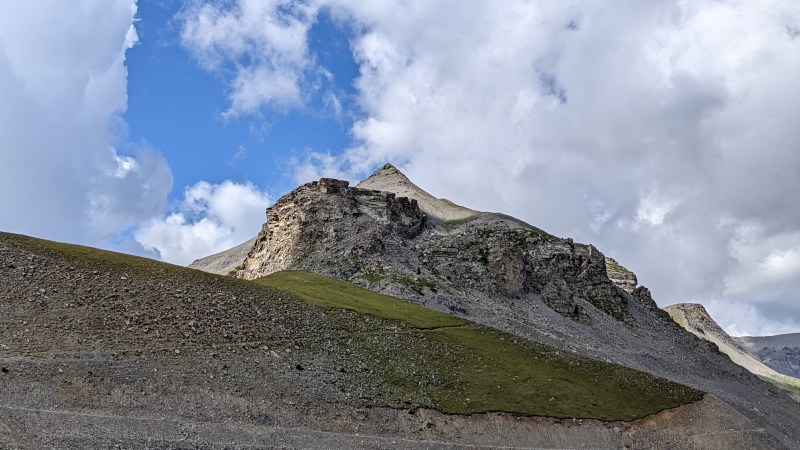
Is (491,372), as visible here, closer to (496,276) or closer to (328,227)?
(496,276)

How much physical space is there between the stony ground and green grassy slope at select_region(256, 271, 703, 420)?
6.33ft

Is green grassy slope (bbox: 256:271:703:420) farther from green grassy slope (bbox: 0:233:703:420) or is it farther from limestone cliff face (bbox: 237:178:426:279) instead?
limestone cliff face (bbox: 237:178:426:279)

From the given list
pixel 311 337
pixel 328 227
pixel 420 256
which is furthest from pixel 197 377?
pixel 420 256

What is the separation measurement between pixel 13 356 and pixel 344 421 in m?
23.3

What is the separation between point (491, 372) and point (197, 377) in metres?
32.8

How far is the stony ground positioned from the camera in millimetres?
39500

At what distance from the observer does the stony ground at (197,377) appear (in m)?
39.5

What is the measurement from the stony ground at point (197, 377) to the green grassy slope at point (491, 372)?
6.33 feet

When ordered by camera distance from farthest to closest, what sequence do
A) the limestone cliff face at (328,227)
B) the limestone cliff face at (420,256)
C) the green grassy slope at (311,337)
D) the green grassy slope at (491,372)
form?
the limestone cliff face at (328,227) → the limestone cliff face at (420,256) → the green grassy slope at (491,372) → the green grassy slope at (311,337)

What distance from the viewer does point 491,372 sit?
6825 cm

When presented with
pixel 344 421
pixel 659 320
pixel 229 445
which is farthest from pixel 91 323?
pixel 659 320

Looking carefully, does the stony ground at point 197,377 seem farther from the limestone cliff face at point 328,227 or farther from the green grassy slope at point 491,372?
the limestone cliff face at point 328,227

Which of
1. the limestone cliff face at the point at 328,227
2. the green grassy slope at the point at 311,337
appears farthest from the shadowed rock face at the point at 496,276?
the green grassy slope at the point at 311,337

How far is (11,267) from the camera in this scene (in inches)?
2122
